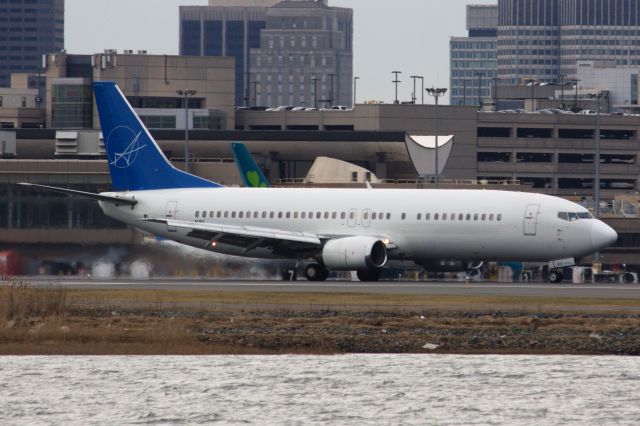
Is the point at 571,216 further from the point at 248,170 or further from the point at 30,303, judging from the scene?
the point at 248,170

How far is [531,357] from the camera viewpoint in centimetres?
5450

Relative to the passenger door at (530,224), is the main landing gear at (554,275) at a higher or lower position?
lower

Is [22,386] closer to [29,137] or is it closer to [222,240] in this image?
[222,240]

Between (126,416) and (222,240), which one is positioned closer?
(126,416)

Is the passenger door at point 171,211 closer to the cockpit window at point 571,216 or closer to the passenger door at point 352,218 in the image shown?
the passenger door at point 352,218

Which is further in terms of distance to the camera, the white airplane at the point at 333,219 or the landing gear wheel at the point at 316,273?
the landing gear wheel at the point at 316,273

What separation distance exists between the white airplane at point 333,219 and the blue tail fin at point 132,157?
0.05 meters

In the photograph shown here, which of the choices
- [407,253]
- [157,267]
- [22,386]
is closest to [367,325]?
[22,386]

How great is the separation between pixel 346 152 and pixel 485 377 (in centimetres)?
12016

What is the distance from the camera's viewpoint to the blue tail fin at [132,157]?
8788 centimetres

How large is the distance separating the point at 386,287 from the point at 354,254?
18.1 ft

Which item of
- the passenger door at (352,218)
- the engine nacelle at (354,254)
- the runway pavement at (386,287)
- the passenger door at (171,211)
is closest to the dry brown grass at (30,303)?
the runway pavement at (386,287)

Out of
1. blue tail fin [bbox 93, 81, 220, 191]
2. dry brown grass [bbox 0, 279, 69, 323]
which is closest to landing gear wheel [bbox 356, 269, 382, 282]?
blue tail fin [bbox 93, 81, 220, 191]

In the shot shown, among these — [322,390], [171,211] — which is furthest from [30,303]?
[171,211]
